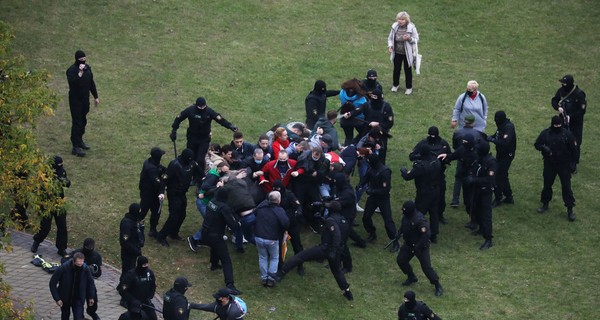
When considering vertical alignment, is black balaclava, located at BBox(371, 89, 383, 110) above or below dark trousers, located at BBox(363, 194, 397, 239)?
above

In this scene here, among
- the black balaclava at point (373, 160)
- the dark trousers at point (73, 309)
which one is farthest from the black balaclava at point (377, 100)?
the dark trousers at point (73, 309)

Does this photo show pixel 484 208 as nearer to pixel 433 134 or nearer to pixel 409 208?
pixel 433 134

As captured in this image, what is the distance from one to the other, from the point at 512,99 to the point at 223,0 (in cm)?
955

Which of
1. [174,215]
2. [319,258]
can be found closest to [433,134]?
[319,258]

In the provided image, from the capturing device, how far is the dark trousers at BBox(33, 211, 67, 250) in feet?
70.3

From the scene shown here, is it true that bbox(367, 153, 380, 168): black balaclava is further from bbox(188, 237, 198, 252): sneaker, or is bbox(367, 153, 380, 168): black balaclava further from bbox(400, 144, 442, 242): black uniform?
bbox(188, 237, 198, 252): sneaker

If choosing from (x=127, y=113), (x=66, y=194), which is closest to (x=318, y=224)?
(x=66, y=194)

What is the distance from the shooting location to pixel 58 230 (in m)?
21.7

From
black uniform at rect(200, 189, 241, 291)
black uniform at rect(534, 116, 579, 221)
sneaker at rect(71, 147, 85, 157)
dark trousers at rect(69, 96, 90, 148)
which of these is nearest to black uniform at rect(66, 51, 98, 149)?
dark trousers at rect(69, 96, 90, 148)

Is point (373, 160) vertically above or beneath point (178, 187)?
above

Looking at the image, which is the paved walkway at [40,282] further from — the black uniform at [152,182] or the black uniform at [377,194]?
the black uniform at [377,194]

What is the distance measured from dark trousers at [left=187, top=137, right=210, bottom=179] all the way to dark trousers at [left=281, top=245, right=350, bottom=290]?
3967 mm

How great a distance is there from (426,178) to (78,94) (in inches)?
320

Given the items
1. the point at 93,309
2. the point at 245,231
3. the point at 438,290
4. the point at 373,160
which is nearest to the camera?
the point at 93,309
